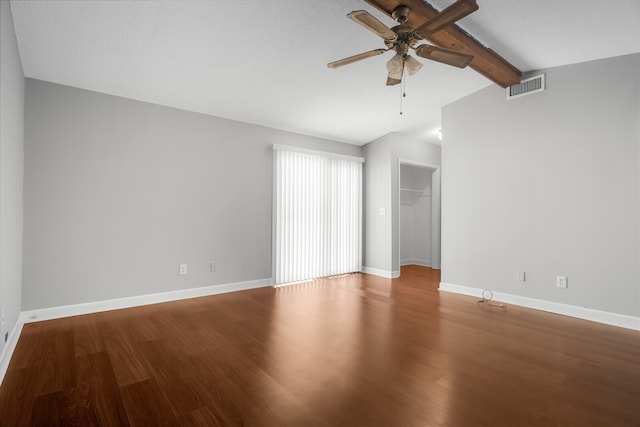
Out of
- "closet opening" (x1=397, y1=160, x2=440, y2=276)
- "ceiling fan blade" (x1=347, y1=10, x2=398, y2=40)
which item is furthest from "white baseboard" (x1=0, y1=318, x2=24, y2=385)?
"closet opening" (x1=397, y1=160, x2=440, y2=276)

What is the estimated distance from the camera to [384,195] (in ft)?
19.8

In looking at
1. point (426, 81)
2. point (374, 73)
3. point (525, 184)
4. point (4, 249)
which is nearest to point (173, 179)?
point (4, 249)

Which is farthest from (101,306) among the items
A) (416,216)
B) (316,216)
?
(416,216)

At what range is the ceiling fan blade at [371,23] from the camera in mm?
2115

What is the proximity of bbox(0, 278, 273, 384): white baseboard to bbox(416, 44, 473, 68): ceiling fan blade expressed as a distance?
151 inches

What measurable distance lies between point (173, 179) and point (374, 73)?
9.60ft

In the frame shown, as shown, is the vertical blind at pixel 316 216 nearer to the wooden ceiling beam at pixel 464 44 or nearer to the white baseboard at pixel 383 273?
the white baseboard at pixel 383 273

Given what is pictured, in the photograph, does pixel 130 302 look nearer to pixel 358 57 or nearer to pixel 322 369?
pixel 322 369

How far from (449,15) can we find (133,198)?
12.6ft

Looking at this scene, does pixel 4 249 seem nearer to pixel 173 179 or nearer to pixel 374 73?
pixel 173 179

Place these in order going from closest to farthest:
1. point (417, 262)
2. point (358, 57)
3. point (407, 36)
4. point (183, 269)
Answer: point (407, 36)
point (358, 57)
point (183, 269)
point (417, 262)

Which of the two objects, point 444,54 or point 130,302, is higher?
point 444,54

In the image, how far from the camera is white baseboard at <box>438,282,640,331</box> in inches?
130

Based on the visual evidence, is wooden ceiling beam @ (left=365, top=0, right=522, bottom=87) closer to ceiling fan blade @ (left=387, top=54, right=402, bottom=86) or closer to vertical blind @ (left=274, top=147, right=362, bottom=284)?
ceiling fan blade @ (left=387, top=54, right=402, bottom=86)
